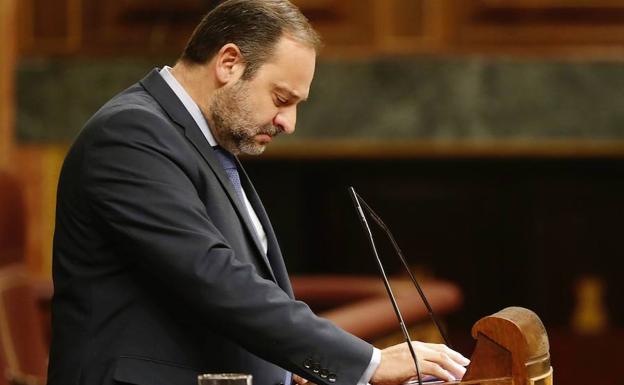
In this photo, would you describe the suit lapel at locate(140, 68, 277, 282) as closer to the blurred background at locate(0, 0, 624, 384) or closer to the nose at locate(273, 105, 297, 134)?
the nose at locate(273, 105, 297, 134)

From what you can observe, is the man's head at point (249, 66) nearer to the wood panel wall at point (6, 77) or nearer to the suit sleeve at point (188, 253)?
the suit sleeve at point (188, 253)

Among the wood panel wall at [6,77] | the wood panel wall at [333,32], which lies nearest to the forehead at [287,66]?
the wood panel wall at [333,32]

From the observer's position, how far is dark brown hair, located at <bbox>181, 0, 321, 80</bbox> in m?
2.48

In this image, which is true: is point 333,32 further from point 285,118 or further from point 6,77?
point 285,118

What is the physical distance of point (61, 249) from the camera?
2.38m

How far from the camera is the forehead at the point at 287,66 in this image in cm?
248

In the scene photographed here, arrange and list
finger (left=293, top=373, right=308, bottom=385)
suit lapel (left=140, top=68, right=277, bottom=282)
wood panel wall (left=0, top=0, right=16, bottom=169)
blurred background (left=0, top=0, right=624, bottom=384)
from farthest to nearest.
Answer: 1. wood panel wall (left=0, top=0, right=16, bottom=169)
2. blurred background (left=0, top=0, right=624, bottom=384)
3. finger (left=293, top=373, right=308, bottom=385)
4. suit lapel (left=140, top=68, right=277, bottom=282)

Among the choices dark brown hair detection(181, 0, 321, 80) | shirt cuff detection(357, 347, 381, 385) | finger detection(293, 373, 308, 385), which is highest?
dark brown hair detection(181, 0, 321, 80)

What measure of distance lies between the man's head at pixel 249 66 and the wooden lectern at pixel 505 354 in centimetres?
60

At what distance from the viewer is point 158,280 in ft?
7.42

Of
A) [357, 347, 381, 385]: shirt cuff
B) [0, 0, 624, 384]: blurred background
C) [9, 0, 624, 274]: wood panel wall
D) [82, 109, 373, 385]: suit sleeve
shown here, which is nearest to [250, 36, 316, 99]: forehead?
[82, 109, 373, 385]: suit sleeve

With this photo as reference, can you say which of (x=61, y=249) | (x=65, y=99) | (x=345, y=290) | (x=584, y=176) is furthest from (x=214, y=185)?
(x=584, y=176)

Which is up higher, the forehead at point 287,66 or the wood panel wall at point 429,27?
the forehead at point 287,66

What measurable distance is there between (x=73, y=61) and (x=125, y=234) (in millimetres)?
3724
